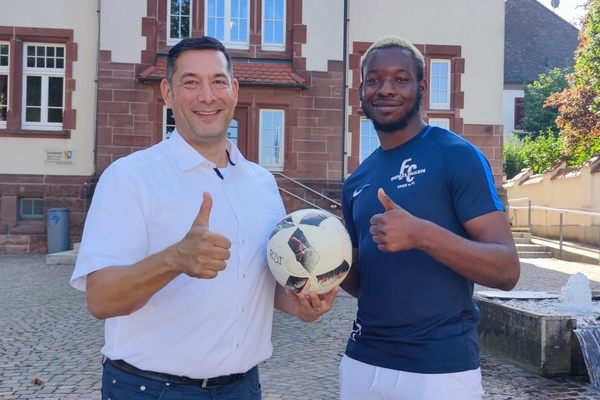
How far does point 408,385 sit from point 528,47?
155 ft

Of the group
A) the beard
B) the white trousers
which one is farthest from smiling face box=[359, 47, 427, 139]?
the white trousers

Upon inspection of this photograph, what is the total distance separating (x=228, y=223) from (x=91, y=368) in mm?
4241

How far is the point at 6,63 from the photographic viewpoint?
1717cm

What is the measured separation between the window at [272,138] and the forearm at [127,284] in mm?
14856

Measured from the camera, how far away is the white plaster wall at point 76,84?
54.7 ft

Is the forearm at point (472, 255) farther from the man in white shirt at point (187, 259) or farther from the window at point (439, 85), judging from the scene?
the window at point (439, 85)

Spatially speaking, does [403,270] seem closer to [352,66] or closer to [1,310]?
[1,310]

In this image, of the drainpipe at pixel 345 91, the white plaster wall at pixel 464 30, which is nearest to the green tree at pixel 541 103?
the white plaster wall at pixel 464 30

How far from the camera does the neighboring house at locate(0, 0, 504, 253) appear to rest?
1653cm

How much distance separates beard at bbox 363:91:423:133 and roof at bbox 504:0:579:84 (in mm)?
43745

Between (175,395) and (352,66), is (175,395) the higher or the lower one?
the lower one

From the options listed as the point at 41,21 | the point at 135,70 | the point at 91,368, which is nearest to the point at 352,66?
the point at 135,70

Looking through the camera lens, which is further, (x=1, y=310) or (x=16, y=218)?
(x=16, y=218)

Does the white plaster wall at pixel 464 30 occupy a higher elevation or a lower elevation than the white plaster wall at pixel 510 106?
lower
